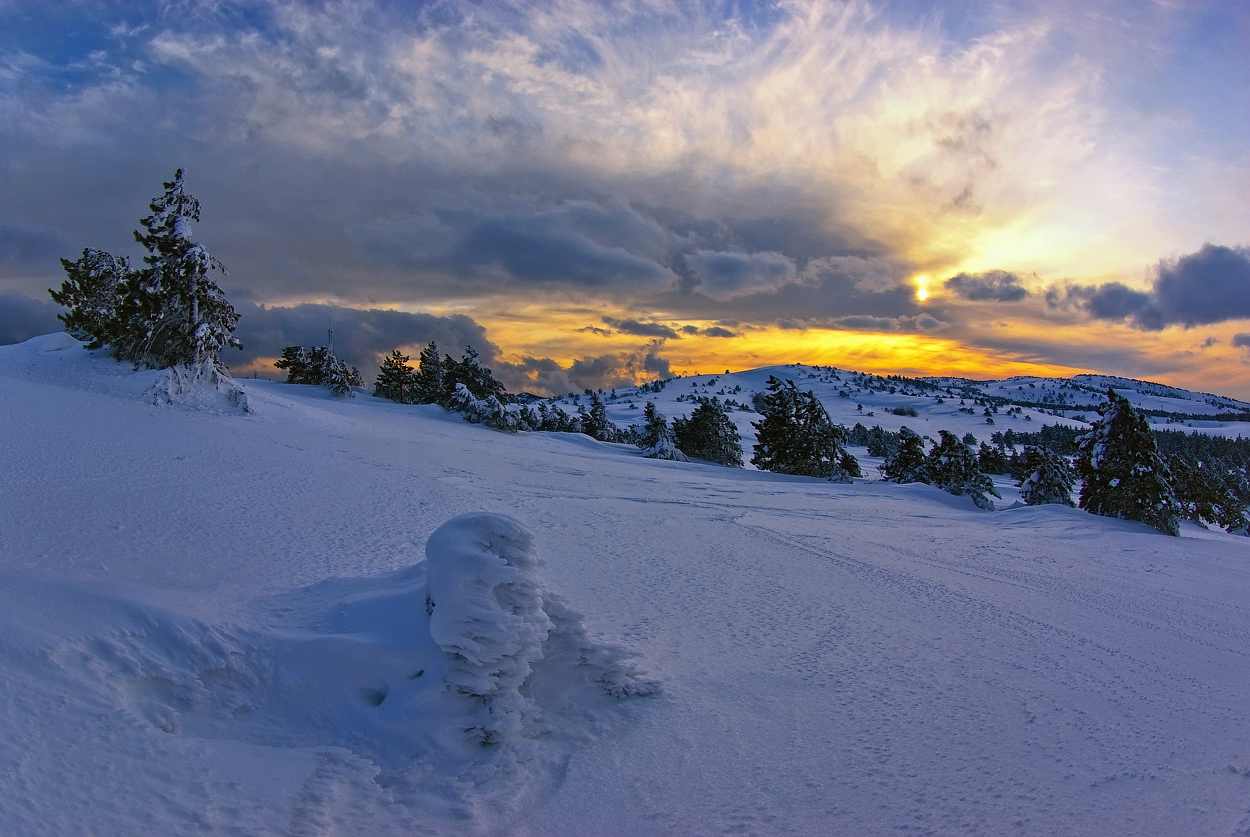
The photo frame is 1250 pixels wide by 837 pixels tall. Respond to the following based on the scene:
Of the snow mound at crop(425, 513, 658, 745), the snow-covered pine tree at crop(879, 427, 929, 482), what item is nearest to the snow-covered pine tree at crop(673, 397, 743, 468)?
the snow-covered pine tree at crop(879, 427, 929, 482)

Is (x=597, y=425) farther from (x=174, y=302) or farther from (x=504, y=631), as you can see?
(x=504, y=631)

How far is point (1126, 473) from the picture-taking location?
884 inches

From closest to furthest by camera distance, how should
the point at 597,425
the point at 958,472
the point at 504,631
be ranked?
the point at 504,631
the point at 958,472
the point at 597,425

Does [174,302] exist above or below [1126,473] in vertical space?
above

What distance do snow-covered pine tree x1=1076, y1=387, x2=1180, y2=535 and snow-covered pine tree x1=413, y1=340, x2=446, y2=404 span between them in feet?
153

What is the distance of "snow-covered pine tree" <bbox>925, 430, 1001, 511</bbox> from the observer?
77.5ft

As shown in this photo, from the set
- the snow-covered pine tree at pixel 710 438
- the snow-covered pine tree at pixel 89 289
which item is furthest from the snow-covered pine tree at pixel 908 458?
the snow-covered pine tree at pixel 89 289

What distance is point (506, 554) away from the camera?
5.29m

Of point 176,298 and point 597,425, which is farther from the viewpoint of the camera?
point 597,425

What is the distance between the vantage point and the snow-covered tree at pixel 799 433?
37.7m

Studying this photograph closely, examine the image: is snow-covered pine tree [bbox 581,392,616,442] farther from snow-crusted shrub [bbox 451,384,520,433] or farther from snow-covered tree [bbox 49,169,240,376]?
snow-covered tree [bbox 49,169,240,376]

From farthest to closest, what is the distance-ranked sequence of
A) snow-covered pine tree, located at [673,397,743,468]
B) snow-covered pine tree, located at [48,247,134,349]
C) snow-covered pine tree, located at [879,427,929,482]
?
snow-covered pine tree, located at [673,397,743,468]
snow-covered pine tree, located at [879,427,929,482]
snow-covered pine tree, located at [48,247,134,349]

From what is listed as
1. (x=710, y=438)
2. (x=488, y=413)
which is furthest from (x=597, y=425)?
(x=488, y=413)

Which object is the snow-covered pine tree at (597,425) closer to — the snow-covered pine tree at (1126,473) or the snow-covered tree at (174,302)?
the snow-covered tree at (174,302)
